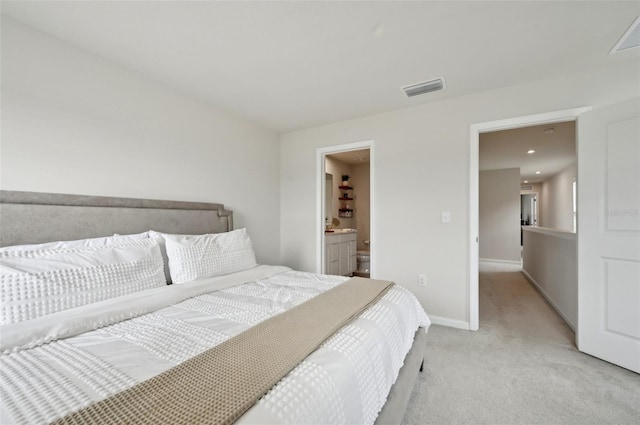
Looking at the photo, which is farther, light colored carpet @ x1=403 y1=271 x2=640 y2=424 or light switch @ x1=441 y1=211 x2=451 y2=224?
light switch @ x1=441 y1=211 x2=451 y2=224

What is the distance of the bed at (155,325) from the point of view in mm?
752

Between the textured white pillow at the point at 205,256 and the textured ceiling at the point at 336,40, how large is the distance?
57.1 inches

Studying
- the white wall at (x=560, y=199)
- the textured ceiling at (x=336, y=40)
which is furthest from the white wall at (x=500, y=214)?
the textured ceiling at (x=336, y=40)

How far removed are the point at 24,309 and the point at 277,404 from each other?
128cm

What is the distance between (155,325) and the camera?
1.23 m

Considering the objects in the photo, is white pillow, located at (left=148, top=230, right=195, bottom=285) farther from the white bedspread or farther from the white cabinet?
the white cabinet

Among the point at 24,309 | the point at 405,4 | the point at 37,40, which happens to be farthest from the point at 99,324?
the point at 405,4

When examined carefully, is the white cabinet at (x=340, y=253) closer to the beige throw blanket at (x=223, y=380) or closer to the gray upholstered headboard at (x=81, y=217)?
the gray upholstered headboard at (x=81, y=217)

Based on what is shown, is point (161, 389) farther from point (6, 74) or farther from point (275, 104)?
point (275, 104)

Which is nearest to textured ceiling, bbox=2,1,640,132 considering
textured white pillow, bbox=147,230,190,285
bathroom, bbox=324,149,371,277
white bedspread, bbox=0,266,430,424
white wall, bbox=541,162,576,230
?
textured white pillow, bbox=147,230,190,285

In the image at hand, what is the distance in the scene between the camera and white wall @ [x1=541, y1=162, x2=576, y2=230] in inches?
251

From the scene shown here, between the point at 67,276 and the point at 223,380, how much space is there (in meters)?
1.13

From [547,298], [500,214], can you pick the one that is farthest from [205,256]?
[500,214]

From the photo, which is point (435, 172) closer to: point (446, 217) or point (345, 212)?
point (446, 217)
